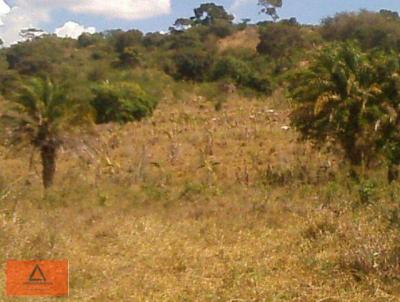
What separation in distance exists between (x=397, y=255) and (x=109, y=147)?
18.9 meters

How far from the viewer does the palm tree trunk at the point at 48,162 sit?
16.2 metres

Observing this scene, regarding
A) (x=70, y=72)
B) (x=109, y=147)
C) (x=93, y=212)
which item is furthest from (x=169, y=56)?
(x=93, y=212)

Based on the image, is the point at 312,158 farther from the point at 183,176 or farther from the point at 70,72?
the point at 70,72

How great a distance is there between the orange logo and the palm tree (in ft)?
33.6

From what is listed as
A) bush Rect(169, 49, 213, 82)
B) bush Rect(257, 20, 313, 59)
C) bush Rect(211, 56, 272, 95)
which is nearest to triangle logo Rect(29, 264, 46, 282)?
bush Rect(211, 56, 272, 95)

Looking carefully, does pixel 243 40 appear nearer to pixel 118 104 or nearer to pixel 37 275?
pixel 118 104

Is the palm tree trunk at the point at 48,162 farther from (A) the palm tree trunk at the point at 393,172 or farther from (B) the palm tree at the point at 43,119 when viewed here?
(A) the palm tree trunk at the point at 393,172

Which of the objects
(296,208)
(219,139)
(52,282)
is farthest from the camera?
(219,139)

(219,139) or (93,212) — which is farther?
(219,139)

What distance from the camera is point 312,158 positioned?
1856cm

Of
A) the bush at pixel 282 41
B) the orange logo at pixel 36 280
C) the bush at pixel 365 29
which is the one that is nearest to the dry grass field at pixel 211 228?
the orange logo at pixel 36 280

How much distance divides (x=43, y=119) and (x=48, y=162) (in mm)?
1253

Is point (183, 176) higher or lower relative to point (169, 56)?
lower

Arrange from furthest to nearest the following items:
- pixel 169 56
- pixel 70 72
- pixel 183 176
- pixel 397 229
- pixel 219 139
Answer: pixel 169 56
pixel 70 72
pixel 219 139
pixel 183 176
pixel 397 229
